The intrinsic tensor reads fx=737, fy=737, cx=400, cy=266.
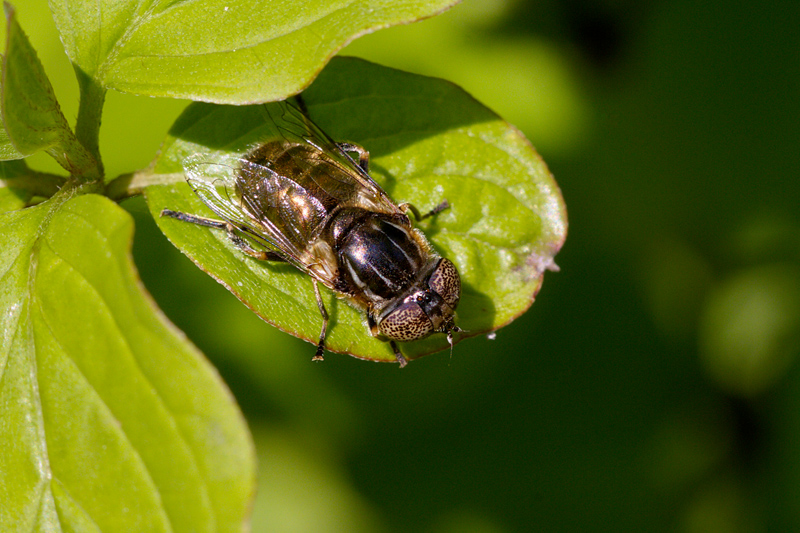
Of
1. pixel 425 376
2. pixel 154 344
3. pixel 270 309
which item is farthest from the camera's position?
pixel 425 376

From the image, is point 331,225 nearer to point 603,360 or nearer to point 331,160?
point 331,160

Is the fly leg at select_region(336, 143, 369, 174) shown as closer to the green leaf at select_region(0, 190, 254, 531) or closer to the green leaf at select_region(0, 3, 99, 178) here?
the green leaf at select_region(0, 3, 99, 178)

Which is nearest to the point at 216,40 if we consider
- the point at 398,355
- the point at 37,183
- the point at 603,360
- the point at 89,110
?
the point at 89,110

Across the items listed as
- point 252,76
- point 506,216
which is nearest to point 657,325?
point 506,216

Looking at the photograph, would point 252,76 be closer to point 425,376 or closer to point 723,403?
point 425,376

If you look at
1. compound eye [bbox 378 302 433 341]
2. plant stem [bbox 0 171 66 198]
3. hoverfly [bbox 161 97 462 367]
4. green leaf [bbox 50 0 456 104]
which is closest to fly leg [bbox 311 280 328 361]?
hoverfly [bbox 161 97 462 367]
